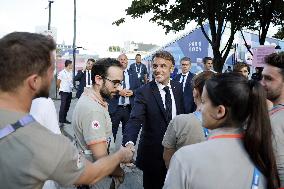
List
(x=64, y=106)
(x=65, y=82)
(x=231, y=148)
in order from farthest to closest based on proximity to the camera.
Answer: (x=65, y=82)
(x=64, y=106)
(x=231, y=148)

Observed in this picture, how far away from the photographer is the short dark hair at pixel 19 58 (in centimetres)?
174

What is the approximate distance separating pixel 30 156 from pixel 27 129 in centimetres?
12

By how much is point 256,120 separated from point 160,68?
2404 mm

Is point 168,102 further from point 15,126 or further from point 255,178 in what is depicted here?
point 15,126

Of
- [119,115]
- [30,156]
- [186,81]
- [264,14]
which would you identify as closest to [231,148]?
[30,156]

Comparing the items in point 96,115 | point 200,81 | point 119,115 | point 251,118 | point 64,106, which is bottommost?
point 64,106

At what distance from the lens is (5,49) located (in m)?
1.75

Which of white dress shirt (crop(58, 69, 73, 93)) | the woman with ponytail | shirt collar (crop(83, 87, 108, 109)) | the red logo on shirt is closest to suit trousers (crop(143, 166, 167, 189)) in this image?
shirt collar (crop(83, 87, 108, 109))

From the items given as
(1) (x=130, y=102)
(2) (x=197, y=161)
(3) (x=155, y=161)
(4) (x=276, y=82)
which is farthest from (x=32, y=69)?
(1) (x=130, y=102)

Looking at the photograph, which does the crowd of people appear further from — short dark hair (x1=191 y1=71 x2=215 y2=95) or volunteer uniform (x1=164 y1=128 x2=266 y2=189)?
short dark hair (x1=191 y1=71 x2=215 y2=95)

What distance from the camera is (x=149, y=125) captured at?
13.0ft

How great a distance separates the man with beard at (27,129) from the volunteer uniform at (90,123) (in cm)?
96

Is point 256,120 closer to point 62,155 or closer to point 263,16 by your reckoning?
point 62,155

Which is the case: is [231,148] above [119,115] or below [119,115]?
above
